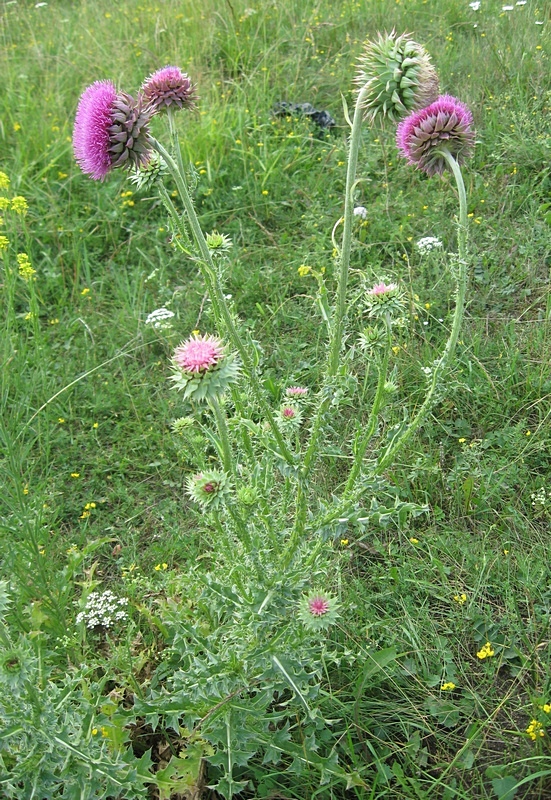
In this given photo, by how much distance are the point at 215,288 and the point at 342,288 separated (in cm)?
36

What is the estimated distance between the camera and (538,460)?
2.91m

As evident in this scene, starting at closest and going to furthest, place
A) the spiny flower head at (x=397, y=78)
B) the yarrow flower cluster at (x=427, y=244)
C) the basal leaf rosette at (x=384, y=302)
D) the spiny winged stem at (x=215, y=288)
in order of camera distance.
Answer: the spiny flower head at (x=397, y=78) → the spiny winged stem at (x=215, y=288) → the basal leaf rosette at (x=384, y=302) → the yarrow flower cluster at (x=427, y=244)

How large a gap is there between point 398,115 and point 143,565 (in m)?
1.97

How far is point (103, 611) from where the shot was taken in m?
2.57

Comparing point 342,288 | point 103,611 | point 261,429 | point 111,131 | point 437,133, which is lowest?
point 103,611

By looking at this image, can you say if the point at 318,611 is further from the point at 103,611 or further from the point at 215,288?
the point at 103,611

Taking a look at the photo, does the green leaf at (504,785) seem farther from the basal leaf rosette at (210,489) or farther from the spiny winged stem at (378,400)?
the basal leaf rosette at (210,489)

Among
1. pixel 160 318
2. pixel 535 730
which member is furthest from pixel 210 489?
pixel 160 318

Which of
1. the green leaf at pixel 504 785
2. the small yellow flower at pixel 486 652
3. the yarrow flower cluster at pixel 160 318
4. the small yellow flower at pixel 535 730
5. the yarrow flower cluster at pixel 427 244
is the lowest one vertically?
the green leaf at pixel 504 785

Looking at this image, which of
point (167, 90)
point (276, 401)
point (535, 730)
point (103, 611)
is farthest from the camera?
point (276, 401)

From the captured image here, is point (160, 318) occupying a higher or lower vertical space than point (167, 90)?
lower

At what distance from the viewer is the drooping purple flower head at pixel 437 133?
1.96 m

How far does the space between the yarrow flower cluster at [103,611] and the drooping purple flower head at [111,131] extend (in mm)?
1498

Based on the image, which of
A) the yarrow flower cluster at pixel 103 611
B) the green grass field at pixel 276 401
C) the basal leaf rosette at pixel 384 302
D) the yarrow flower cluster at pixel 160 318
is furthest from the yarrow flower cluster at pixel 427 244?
the yarrow flower cluster at pixel 103 611
